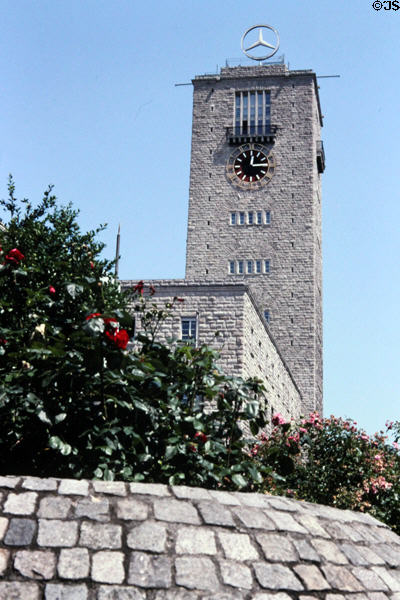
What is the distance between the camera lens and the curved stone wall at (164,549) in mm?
4660

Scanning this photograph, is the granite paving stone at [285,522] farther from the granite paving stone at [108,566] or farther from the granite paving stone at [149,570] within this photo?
the granite paving stone at [108,566]

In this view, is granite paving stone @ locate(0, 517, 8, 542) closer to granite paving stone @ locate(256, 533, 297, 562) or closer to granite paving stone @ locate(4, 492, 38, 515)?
granite paving stone @ locate(4, 492, 38, 515)

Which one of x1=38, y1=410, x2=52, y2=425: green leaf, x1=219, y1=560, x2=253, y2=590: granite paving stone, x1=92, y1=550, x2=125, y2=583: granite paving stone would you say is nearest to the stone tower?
x1=38, y1=410, x2=52, y2=425: green leaf

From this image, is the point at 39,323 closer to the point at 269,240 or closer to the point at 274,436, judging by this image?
A: the point at 274,436

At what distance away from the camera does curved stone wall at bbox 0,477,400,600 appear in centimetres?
466

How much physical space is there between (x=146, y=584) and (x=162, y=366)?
2.25 m

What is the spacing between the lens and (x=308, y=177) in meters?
48.8

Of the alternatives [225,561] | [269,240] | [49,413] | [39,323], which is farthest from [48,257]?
[269,240]

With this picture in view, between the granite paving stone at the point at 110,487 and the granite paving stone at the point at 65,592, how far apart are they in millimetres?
860

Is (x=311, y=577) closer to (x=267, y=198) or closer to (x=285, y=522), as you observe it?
(x=285, y=522)

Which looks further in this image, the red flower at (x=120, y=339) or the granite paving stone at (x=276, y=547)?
the red flower at (x=120, y=339)

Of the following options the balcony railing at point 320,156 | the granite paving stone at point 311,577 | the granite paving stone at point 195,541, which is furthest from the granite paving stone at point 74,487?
the balcony railing at point 320,156

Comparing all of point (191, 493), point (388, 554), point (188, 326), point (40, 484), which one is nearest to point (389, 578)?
point (388, 554)

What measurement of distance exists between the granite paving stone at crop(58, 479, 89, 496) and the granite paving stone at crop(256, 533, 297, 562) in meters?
1.31
